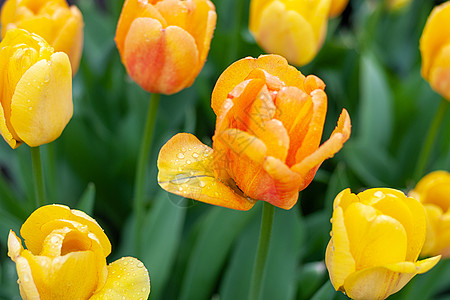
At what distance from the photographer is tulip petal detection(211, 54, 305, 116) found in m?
0.51

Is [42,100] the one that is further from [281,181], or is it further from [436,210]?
[436,210]

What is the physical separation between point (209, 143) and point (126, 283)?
75 centimetres

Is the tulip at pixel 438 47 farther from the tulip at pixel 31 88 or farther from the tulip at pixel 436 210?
the tulip at pixel 31 88

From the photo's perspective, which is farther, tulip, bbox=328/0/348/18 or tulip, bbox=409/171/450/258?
tulip, bbox=328/0/348/18

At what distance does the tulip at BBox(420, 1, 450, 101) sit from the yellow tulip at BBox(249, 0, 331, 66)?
18 centimetres

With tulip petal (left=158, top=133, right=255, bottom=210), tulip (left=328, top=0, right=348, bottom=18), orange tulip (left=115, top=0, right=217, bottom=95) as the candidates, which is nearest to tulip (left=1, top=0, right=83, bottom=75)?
orange tulip (left=115, top=0, right=217, bottom=95)

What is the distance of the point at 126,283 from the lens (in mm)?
490

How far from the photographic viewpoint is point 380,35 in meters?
1.90

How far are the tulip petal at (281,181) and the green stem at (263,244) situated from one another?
1.8 inches

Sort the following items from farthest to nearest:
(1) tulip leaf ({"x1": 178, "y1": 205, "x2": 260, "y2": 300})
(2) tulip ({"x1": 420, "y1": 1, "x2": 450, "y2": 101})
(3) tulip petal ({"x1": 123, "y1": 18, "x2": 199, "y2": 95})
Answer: (1) tulip leaf ({"x1": 178, "y1": 205, "x2": 260, "y2": 300}), (2) tulip ({"x1": 420, "y1": 1, "x2": 450, "y2": 101}), (3) tulip petal ({"x1": 123, "y1": 18, "x2": 199, "y2": 95})

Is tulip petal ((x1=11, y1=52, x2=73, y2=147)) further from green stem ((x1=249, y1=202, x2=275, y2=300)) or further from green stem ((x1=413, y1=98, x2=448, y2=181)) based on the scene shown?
green stem ((x1=413, y1=98, x2=448, y2=181))

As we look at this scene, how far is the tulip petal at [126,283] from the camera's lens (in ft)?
1.58

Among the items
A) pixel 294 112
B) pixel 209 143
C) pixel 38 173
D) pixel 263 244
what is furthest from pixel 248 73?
pixel 209 143

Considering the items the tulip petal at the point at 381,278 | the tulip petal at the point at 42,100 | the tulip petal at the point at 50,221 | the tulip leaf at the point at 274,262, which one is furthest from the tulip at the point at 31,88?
the tulip leaf at the point at 274,262
